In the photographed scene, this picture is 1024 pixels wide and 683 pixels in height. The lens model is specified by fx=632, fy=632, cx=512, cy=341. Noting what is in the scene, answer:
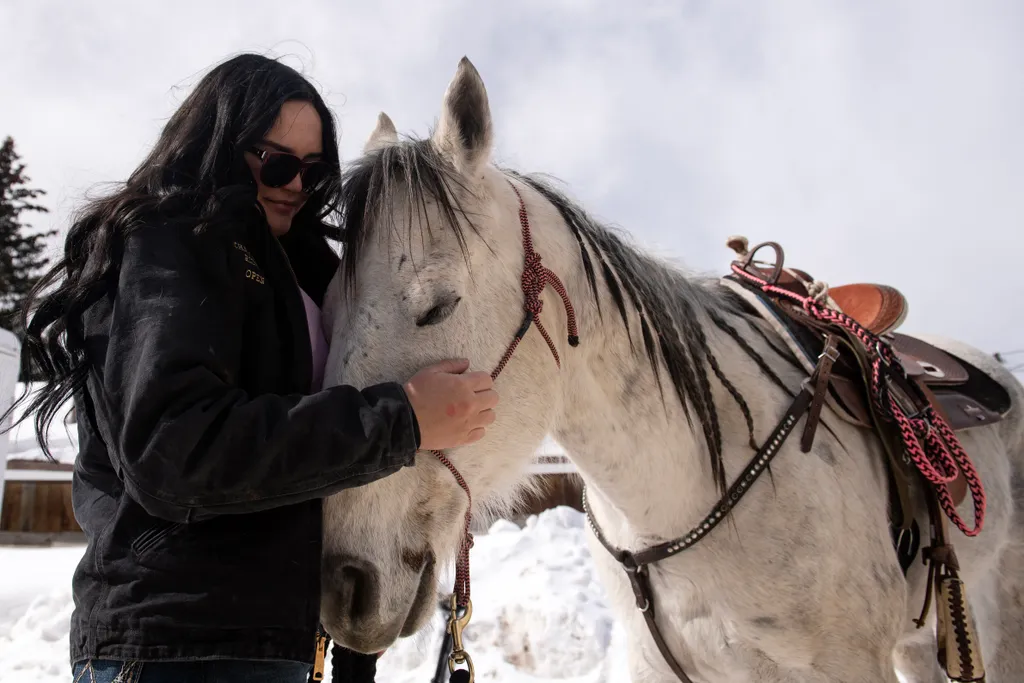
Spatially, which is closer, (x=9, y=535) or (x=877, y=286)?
(x=877, y=286)

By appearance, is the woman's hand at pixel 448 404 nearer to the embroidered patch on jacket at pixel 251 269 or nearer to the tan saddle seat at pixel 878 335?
the embroidered patch on jacket at pixel 251 269

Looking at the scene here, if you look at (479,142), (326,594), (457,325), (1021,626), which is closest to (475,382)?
(457,325)

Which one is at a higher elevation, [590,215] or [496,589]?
[590,215]

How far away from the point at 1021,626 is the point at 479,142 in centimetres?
322

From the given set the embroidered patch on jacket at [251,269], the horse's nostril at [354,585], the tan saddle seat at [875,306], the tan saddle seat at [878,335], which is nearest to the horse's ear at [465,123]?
the embroidered patch on jacket at [251,269]

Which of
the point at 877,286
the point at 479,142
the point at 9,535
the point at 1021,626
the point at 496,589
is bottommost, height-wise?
the point at 9,535

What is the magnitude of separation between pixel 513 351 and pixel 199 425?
0.72 m

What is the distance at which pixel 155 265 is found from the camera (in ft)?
3.33

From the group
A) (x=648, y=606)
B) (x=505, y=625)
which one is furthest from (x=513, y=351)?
(x=505, y=625)

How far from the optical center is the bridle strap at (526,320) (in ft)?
4.67

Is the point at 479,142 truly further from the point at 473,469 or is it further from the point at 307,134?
the point at 473,469

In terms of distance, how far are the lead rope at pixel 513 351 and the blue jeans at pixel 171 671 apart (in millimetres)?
447

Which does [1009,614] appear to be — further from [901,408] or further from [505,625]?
[505,625]

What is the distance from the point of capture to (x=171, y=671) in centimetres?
95
